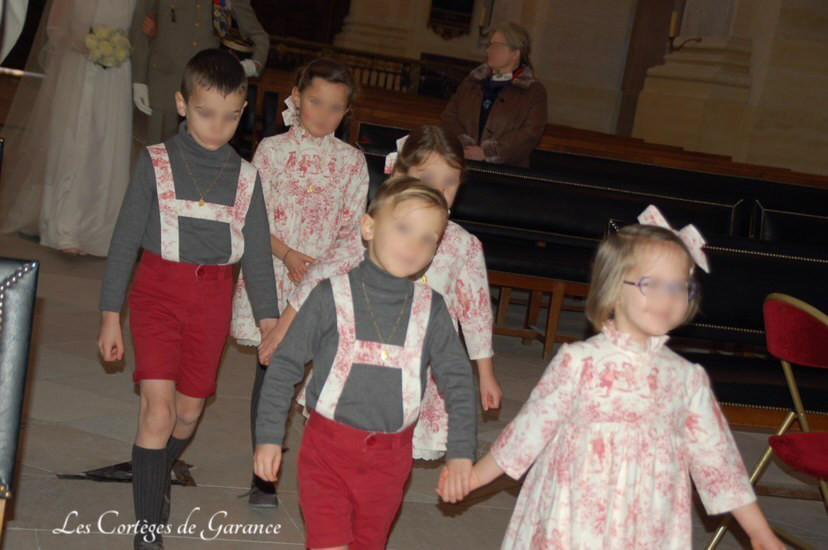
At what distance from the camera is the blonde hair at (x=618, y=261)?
2.69 metres

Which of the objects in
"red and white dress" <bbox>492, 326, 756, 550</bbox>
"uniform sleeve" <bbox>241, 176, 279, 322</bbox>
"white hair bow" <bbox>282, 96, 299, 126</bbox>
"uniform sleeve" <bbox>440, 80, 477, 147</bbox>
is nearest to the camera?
"red and white dress" <bbox>492, 326, 756, 550</bbox>

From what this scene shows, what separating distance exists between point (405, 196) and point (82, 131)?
5.81 metres

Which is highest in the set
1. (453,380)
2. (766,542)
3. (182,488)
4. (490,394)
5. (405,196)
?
(405,196)

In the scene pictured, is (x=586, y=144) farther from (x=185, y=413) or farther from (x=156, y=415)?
(x=156, y=415)

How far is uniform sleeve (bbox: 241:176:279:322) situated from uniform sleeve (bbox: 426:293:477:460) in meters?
0.87

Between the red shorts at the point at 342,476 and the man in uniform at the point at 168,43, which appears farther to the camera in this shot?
the man in uniform at the point at 168,43

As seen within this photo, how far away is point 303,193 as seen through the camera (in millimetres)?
4137

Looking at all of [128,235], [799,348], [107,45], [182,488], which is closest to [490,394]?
[128,235]

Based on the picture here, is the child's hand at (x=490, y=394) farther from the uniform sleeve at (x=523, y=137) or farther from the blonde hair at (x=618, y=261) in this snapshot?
the uniform sleeve at (x=523, y=137)

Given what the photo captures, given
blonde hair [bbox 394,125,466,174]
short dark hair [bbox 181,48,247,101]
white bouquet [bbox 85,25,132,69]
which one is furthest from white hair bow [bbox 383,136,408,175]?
white bouquet [bbox 85,25,132,69]

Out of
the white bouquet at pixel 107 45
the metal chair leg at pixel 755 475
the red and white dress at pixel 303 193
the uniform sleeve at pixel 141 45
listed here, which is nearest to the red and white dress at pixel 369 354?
the red and white dress at pixel 303 193

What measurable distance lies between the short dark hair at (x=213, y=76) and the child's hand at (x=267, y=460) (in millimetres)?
1269

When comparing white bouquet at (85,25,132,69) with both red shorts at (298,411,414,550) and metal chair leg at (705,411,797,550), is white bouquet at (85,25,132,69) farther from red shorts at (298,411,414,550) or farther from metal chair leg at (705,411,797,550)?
red shorts at (298,411,414,550)

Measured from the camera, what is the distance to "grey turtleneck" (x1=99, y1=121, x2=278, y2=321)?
131 inches
